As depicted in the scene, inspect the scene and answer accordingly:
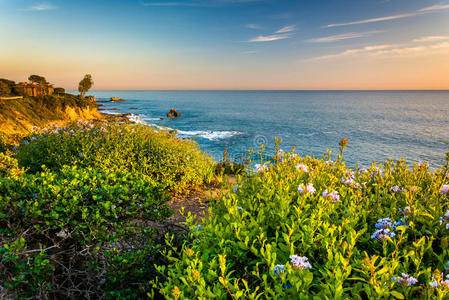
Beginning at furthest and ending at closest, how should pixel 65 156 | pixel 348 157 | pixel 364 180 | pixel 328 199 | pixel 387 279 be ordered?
pixel 348 157, pixel 65 156, pixel 364 180, pixel 328 199, pixel 387 279

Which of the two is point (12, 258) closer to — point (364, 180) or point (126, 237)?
point (126, 237)

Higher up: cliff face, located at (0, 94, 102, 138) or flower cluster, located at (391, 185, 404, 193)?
cliff face, located at (0, 94, 102, 138)

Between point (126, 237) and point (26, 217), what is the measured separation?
1.24 metres

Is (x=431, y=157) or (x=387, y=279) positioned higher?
(x=387, y=279)

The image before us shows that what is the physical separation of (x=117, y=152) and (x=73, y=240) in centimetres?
408

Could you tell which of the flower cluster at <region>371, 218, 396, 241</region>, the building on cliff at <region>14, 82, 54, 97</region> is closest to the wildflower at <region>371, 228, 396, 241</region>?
the flower cluster at <region>371, 218, 396, 241</region>

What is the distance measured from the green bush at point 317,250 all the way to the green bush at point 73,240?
2.49 ft

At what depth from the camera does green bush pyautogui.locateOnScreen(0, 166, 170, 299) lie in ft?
8.02

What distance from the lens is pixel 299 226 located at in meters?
2.28

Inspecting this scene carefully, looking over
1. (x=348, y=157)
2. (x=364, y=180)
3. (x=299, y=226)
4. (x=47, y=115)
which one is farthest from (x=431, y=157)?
(x=47, y=115)

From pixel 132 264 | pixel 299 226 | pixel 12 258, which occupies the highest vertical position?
pixel 299 226

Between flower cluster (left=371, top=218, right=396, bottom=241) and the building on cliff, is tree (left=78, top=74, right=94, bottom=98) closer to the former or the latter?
the building on cliff

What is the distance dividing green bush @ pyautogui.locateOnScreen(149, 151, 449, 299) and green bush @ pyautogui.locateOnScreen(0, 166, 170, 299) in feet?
2.49

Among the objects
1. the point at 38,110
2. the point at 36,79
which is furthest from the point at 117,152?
the point at 36,79
